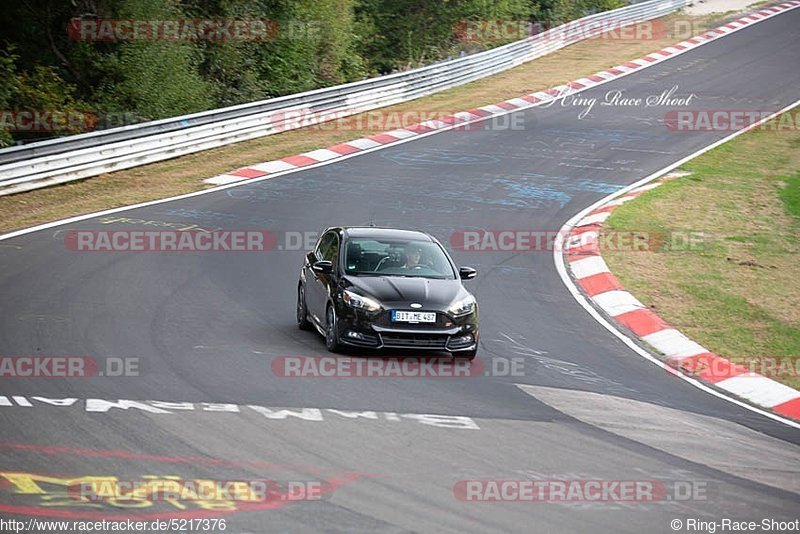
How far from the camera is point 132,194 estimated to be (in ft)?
73.2

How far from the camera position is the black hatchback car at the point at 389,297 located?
41.9 ft

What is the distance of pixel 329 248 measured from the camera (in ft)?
47.8

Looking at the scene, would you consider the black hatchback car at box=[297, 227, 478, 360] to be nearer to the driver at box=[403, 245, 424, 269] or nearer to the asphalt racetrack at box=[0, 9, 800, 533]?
the driver at box=[403, 245, 424, 269]

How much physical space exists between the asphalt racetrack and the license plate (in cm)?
85

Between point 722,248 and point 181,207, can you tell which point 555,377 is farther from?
point 181,207

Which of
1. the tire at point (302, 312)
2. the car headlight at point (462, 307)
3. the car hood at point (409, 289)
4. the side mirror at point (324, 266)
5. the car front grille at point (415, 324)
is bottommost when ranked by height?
the tire at point (302, 312)

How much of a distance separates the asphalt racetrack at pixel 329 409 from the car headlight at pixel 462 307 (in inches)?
26.6

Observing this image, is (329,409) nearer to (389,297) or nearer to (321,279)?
(389,297)

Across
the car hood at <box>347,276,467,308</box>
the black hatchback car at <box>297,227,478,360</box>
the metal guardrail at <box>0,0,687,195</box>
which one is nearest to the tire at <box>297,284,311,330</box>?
the black hatchback car at <box>297,227,478,360</box>

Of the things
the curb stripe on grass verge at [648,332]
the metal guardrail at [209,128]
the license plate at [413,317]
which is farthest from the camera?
the metal guardrail at [209,128]

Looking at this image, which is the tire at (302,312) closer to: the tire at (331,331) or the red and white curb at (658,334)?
the tire at (331,331)

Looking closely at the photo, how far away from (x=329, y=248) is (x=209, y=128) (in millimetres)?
13131

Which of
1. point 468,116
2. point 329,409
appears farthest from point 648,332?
point 468,116

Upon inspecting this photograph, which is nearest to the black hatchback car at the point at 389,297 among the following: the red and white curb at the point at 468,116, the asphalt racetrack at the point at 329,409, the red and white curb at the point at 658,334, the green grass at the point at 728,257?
the asphalt racetrack at the point at 329,409
